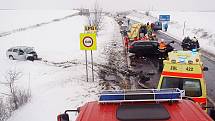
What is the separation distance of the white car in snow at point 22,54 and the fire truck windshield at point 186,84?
2079 cm

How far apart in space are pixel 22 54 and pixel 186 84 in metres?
22.6

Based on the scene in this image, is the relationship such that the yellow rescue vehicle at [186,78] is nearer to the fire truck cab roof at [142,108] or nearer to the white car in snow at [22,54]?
the fire truck cab roof at [142,108]

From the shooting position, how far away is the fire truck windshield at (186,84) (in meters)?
8.99

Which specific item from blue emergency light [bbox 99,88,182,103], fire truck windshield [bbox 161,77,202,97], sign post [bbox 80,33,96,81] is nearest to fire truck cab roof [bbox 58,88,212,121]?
blue emergency light [bbox 99,88,182,103]

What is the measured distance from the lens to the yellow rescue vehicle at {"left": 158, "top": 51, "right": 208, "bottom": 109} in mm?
8969

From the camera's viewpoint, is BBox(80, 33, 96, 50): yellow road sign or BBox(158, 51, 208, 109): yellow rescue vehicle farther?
BBox(80, 33, 96, 50): yellow road sign

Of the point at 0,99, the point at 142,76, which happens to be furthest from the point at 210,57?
the point at 0,99

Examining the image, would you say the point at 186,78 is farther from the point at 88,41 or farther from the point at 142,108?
the point at 88,41

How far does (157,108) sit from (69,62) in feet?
63.4

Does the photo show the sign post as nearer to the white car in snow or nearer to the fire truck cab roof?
the fire truck cab roof

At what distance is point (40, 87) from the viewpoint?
17.1 m

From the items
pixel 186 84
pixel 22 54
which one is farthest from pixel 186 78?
pixel 22 54

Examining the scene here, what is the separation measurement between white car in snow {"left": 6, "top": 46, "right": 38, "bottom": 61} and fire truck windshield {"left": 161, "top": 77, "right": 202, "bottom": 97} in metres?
20.8

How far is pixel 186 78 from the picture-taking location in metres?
9.23
